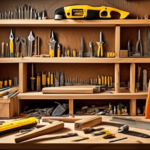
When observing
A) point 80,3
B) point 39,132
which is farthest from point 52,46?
point 39,132

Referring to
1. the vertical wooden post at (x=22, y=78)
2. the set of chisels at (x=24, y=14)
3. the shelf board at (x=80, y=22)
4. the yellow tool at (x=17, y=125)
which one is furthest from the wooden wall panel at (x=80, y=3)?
the yellow tool at (x=17, y=125)

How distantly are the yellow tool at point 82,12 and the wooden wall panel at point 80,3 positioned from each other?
202mm

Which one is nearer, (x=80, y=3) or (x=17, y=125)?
(x=17, y=125)

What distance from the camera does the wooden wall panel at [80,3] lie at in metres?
3.14

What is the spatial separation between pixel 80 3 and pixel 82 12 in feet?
0.93

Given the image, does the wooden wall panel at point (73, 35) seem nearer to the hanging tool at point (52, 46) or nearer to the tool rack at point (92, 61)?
the hanging tool at point (52, 46)

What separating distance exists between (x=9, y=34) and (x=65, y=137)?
1.85 meters

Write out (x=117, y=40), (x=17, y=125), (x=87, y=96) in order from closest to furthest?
(x=17, y=125) → (x=87, y=96) → (x=117, y=40)

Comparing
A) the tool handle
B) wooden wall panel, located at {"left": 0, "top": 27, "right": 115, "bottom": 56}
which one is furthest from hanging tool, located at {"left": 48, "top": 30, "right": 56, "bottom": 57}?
the tool handle

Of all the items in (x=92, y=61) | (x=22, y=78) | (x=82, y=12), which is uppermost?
(x=82, y=12)

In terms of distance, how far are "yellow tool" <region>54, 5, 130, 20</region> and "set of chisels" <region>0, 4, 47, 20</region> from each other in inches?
10.1

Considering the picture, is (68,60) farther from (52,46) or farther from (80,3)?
(80,3)

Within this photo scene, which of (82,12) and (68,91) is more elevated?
(82,12)

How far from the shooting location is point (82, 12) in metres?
2.94
